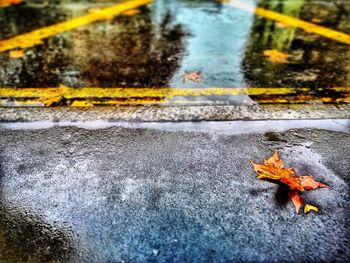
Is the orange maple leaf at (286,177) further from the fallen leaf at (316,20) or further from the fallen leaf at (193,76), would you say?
the fallen leaf at (316,20)

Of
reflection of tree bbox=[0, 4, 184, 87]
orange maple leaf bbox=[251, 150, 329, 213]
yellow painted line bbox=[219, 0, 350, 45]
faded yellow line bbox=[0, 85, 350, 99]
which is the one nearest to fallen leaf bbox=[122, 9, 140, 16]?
reflection of tree bbox=[0, 4, 184, 87]

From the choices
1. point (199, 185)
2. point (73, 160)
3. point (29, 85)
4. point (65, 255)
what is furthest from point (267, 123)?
point (29, 85)

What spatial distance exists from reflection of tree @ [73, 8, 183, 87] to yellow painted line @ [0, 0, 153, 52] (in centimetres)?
24

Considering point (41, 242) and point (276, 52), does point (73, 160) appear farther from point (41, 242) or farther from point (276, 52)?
point (276, 52)

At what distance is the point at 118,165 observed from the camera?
5.69 ft

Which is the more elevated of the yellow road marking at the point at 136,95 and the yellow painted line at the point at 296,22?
the yellow painted line at the point at 296,22

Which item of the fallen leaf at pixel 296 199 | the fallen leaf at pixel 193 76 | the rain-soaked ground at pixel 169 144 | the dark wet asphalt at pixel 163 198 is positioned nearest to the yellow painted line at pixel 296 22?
the rain-soaked ground at pixel 169 144

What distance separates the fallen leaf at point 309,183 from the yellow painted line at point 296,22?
7.58 feet

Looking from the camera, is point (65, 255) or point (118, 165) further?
point (118, 165)

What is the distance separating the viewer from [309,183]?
1620mm

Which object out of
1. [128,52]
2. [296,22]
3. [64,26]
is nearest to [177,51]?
[128,52]

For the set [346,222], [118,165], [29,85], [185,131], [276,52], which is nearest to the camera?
[346,222]

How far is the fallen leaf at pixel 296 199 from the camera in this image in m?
1.50

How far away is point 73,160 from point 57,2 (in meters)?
3.88
